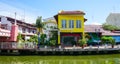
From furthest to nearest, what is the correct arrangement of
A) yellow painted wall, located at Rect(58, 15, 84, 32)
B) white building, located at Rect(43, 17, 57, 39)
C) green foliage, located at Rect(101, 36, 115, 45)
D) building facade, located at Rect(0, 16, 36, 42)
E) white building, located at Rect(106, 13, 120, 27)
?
white building, located at Rect(106, 13, 120, 27) < white building, located at Rect(43, 17, 57, 39) < yellow painted wall, located at Rect(58, 15, 84, 32) < green foliage, located at Rect(101, 36, 115, 45) < building facade, located at Rect(0, 16, 36, 42)

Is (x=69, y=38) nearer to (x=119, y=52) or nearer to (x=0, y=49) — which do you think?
(x=119, y=52)

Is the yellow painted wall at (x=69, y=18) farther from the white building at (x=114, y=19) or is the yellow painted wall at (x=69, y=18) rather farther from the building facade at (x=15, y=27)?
the white building at (x=114, y=19)

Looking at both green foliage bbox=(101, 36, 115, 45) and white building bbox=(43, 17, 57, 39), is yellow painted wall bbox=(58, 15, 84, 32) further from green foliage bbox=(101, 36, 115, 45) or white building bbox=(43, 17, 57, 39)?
green foliage bbox=(101, 36, 115, 45)

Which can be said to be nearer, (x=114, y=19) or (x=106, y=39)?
(x=106, y=39)

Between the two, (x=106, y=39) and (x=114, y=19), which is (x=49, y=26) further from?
(x=114, y=19)

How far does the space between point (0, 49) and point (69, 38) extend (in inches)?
505

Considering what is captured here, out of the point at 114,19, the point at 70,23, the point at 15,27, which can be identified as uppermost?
the point at 114,19

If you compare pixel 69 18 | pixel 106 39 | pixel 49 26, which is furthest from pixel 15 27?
pixel 106 39

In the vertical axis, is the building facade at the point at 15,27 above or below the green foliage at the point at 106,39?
above

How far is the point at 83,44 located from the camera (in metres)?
42.9

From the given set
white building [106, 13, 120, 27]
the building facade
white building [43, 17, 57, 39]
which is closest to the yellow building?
white building [43, 17, 57, 39]

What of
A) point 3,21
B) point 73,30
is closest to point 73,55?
point 73,30

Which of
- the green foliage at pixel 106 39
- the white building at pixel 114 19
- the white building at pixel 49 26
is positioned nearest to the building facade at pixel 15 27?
the white building at pixel 49 26

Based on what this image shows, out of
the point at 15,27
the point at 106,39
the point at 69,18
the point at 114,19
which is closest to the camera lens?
the point at 15,27
